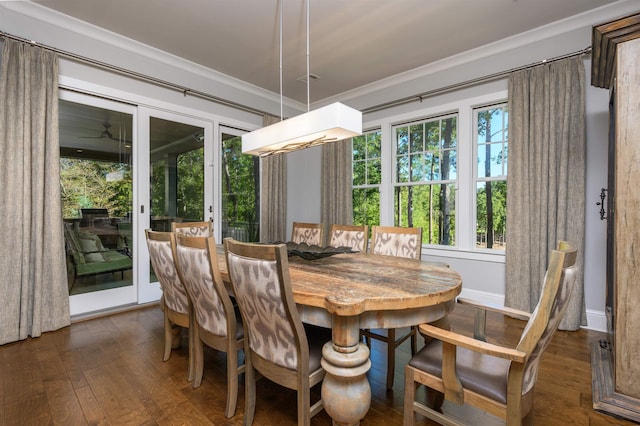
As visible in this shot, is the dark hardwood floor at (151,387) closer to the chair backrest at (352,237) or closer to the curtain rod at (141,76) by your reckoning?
the chair backrest at (352,237)

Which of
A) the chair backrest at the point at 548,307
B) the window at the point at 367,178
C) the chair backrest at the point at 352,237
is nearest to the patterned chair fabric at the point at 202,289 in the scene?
the chair backrest at the point at 548,307

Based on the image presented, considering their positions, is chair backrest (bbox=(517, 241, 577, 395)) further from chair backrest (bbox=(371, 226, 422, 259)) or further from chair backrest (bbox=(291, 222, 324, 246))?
chair backrest (bbox=(291, 222, 324, 246))

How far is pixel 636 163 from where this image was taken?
1639 mm

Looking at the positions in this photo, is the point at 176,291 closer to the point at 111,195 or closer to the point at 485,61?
the point at 111,195

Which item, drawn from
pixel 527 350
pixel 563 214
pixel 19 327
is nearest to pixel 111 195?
pixel 19 327

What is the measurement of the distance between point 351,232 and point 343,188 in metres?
1.75

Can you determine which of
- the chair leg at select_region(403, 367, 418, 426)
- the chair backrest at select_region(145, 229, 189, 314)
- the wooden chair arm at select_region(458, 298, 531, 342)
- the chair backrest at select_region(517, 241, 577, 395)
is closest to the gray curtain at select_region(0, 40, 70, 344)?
the chair backrest at select_region(145, 229, 189, 314)

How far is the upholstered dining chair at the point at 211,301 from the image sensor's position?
1.52 m

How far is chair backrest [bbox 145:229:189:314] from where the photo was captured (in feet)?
6.03

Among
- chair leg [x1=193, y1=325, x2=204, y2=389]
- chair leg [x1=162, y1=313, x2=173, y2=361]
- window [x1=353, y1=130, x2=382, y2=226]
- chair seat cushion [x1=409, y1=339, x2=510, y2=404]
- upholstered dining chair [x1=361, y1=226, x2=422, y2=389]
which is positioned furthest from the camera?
window [x1=353, y1=130, x2=382, y2=226]

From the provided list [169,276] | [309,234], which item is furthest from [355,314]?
[309,234]

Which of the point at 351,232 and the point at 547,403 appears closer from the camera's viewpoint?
the point at 547,403

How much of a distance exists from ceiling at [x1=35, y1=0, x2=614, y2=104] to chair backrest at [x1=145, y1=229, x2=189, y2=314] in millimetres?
2069

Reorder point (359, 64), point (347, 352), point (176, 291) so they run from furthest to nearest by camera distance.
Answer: point (359, 64)
point (176, 291)
point (347, 352)
